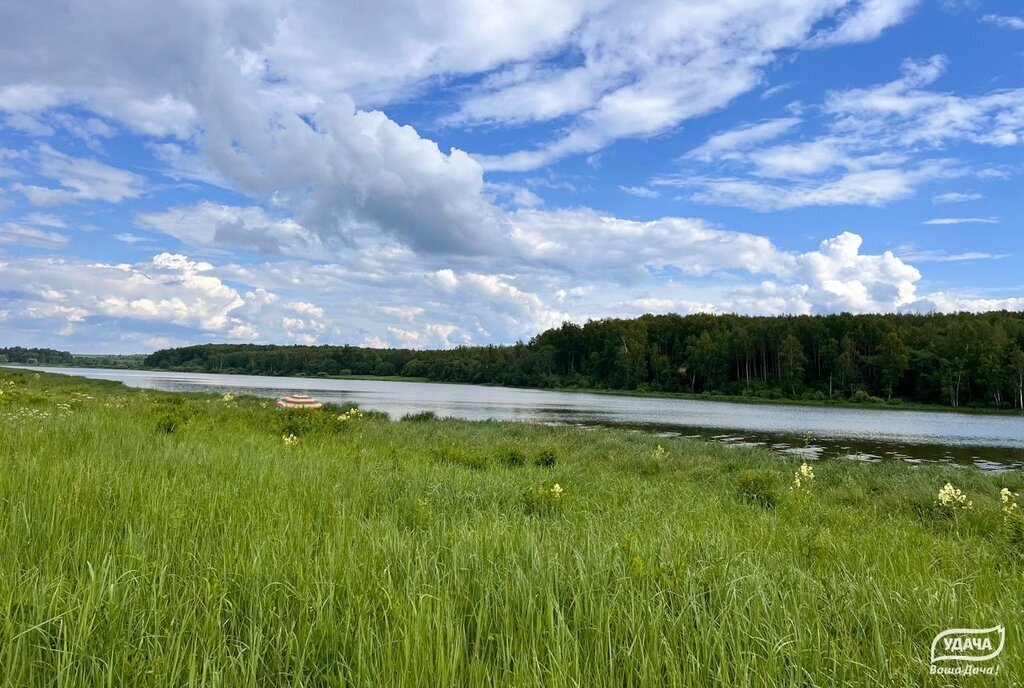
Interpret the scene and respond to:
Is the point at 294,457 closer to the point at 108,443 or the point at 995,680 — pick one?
the point at 108,443

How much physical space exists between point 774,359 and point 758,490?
110 metres

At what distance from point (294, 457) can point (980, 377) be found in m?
100

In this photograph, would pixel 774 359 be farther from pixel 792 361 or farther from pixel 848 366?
pixel 848 366

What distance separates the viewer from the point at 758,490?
391 inches

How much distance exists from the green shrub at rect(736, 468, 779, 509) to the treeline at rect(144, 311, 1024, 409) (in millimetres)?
90229

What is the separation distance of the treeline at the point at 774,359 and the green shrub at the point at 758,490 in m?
90.2

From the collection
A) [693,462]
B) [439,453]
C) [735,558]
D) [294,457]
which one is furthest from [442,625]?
[693,462]

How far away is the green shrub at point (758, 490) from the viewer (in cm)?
930

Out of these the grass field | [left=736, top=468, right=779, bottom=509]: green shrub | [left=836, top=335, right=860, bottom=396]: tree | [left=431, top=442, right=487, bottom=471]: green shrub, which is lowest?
[left=736, top=468, right=779, bottom=509]: green shrub

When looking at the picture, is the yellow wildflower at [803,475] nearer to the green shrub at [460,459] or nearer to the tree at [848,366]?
the green shrub at [460,459]

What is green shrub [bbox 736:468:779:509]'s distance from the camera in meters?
9.30

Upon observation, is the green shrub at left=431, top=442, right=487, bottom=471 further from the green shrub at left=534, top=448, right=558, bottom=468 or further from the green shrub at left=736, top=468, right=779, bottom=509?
the green shrub at left=736, top=468, right=779, bottom=509

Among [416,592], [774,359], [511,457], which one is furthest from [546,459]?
[774,359]

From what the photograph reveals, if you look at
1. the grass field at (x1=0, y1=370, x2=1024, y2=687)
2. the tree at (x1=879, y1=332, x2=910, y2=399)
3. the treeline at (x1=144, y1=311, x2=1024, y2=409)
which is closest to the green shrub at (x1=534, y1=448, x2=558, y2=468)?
the grass field at (x1=0, y1=370, x2=1024, y2=687)
